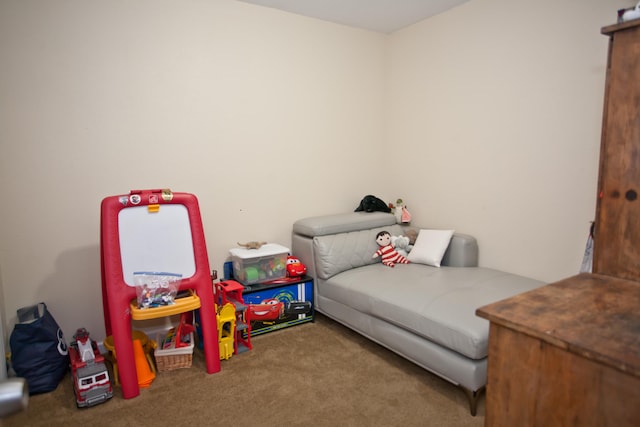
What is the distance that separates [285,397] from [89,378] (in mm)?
1083

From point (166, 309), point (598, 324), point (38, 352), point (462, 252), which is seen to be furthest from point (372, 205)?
point (38, 352)

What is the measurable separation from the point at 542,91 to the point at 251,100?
6.95 feet

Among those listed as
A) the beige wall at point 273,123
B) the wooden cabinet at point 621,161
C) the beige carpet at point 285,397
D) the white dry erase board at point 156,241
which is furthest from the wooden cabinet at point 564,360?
the white dry erase board at point 156,241

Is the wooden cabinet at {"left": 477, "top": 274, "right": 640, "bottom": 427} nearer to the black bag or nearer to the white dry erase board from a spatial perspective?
the white dry erase board

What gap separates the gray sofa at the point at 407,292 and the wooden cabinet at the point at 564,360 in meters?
0.63

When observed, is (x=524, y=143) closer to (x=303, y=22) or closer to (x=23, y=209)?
(x=303, y=22)

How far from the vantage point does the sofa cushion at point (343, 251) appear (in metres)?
2.92

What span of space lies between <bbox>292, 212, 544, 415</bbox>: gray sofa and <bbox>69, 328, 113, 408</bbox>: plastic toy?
5.07 feet

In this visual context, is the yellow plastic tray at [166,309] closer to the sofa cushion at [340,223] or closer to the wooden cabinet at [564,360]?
the sofa cushion at [340,223]

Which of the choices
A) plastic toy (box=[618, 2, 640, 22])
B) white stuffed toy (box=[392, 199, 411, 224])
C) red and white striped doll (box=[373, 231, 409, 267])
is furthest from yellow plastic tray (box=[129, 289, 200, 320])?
plastic toy (box=[618, 2, 640, 22])

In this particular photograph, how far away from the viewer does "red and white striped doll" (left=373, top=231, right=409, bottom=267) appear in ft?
10.0

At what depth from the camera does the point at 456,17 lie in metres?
3.04

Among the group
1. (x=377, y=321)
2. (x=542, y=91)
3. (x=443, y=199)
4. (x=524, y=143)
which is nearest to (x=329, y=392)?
(x=377, y=321)

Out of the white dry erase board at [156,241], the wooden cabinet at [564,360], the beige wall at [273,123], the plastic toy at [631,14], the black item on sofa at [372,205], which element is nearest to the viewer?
the wooden cabinet at [564,360]
